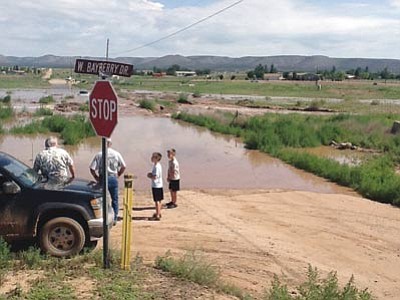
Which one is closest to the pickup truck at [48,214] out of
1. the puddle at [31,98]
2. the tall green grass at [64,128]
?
the tall green grass at [64,128]

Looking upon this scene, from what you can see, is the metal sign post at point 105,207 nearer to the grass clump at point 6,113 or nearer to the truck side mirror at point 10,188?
the truck side mirror at point 10,188

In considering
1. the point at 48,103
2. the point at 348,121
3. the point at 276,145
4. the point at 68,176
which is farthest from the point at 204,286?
the point at 48,103

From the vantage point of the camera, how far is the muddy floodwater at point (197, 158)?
2094 centimetres

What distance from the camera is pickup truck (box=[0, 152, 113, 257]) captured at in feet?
28.5

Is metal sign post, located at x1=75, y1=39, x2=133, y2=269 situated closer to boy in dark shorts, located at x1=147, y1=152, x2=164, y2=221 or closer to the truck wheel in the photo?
the truck wheel

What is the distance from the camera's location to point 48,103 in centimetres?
6184

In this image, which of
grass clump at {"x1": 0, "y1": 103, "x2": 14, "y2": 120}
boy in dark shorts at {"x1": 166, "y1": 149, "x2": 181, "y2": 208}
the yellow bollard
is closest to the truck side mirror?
the yellow bollard

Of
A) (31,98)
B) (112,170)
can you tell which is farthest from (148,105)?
(112,170)

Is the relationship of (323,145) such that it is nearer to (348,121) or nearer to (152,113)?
(348,121)

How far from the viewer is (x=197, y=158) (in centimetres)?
2733

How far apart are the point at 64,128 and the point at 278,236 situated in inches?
964

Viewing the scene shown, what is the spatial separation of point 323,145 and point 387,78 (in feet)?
551

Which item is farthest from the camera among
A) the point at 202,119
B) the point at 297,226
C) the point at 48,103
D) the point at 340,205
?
the point at 48,103

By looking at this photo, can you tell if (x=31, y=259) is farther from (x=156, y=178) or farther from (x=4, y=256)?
(x=156, y=178)
